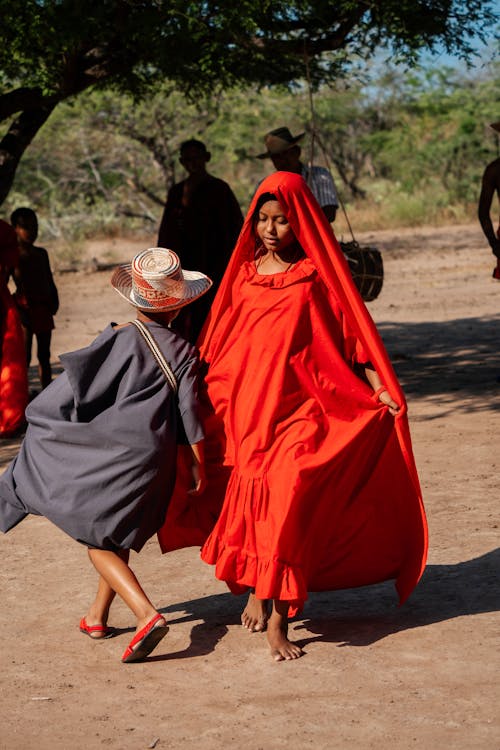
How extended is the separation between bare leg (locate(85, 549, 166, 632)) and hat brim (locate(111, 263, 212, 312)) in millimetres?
899

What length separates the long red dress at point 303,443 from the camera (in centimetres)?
441

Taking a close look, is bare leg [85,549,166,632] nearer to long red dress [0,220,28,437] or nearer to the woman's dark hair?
the woman's dark hair

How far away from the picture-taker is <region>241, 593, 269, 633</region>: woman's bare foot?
482 cm

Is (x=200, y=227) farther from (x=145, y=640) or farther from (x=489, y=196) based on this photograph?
(x=145, y=640)

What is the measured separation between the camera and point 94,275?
2142cm

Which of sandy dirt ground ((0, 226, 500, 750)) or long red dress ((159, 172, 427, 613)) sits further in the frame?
long red dress ((159, 172, 427, 613))

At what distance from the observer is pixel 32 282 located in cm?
977

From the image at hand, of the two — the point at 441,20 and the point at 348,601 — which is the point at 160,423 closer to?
the point at 348,601

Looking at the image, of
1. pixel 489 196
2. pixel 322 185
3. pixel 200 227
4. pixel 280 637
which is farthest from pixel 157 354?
pixel 489 196

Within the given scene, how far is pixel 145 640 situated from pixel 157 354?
0.99 meters

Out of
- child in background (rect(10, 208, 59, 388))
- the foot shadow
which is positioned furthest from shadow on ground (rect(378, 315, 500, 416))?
the foot shadow

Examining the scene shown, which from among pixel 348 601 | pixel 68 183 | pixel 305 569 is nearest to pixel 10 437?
pixel 348 601

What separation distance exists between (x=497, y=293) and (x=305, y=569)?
12.3 meters

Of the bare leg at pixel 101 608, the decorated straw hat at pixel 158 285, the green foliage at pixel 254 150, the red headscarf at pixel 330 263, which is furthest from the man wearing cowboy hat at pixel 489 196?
the green foliage at pixel 254 150
